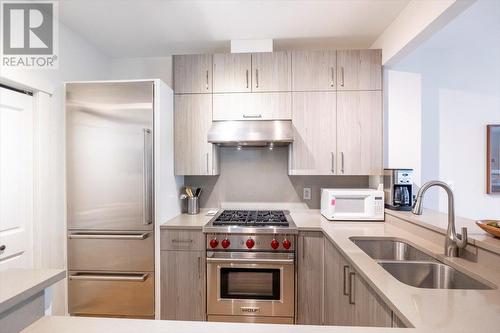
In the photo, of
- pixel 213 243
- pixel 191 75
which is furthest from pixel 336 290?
pixel 191 75

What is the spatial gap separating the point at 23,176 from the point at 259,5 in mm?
2182

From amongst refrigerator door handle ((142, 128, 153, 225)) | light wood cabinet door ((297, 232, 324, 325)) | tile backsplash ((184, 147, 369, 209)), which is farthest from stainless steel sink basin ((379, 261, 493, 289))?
refrigerator door handle ((142, 128, 153, 225))

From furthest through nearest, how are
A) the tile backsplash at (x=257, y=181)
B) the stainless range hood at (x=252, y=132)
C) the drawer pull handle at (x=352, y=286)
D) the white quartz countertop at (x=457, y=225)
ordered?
the tile backsplash at (x=257, y=181), the stainless range hood at (x=252, y=132), the drawer pull handle at (x=352, y=286), the white quartz countertop at (x=457, y=225)

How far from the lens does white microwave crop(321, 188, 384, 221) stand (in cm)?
222

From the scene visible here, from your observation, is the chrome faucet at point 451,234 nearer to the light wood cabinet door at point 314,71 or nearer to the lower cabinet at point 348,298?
the lower cabinet at point 348,298

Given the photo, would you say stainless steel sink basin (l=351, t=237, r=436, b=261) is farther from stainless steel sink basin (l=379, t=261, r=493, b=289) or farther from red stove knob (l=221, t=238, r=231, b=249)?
red stove knob (l=221, t=238, r=231, b=249)

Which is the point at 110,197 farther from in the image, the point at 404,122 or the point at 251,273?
the point at 404,122

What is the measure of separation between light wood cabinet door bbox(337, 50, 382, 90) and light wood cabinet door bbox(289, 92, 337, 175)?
0.19 m

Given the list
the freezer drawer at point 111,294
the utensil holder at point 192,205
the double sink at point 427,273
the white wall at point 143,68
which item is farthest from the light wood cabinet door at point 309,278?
the white wall at point 143,68

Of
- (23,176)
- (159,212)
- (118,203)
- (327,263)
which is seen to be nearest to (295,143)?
(327,263)

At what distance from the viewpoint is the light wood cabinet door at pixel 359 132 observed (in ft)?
7.74

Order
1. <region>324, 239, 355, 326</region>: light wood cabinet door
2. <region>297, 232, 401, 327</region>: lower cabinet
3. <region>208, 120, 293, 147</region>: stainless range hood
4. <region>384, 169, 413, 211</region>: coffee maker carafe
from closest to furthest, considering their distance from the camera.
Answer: <region>297, 232, 401, 327</region>: lower cabinet < <region>324, 239, 355, 326</region>: light wood cabinet door < <region>384, 169, 413, 211</region>: coffee maker carafe < <region>208, 120, 293, 147</region>: stainless range hood

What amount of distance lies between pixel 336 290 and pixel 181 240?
49.0 inches

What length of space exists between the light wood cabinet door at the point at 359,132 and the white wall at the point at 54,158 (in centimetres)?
246
